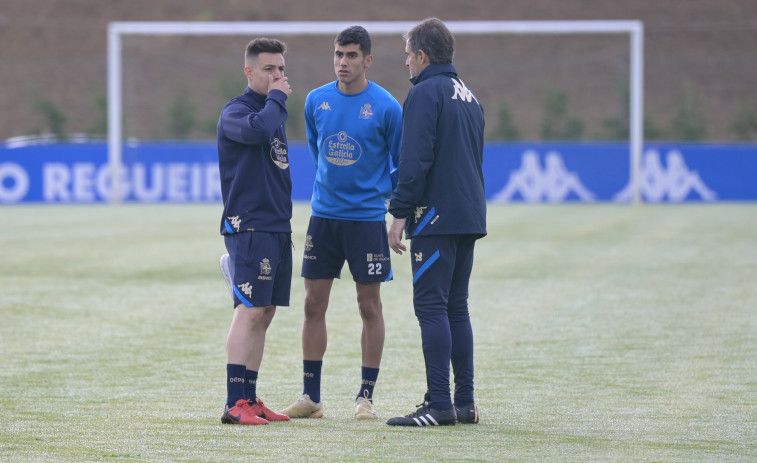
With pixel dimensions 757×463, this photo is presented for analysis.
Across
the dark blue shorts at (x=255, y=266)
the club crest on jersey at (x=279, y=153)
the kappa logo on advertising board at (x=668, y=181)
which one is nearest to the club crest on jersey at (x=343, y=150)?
the club crest on jersey at (x=279, y=153)

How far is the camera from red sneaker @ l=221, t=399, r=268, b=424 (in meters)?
5.80

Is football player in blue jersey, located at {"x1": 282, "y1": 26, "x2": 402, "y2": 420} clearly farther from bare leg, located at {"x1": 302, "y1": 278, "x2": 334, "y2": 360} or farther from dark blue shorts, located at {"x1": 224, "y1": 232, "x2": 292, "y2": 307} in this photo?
dark blue shorts, located at {"x1": 224, "y1": 232, "x2": 292, "y2": 307}

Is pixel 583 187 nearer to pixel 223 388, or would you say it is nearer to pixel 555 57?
pixel 223 388

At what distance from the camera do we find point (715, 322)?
9805mm

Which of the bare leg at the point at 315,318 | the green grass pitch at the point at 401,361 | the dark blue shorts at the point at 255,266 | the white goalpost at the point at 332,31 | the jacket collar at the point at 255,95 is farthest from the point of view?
the white goalpost at the point at 332,31

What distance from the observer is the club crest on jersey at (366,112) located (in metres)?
6.15

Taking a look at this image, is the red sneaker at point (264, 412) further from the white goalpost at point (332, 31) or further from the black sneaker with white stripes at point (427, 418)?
the white goalpost at point (332, 31)

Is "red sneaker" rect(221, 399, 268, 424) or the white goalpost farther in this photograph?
the white goalpost

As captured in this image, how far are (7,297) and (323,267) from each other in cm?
A: 589

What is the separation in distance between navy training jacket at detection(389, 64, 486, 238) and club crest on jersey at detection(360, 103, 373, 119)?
0.79ft

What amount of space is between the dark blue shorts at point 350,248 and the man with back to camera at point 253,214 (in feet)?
0.80

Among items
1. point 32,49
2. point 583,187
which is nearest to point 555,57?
point 32,49

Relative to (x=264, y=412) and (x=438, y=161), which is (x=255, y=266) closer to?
(x=264, y=412)

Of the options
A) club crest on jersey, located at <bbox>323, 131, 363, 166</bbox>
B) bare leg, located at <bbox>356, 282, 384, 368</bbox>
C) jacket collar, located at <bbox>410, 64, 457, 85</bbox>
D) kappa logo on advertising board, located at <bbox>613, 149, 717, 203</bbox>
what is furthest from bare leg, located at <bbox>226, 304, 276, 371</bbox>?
kappa logo on advertising board, located at <bbox>613, 149, 717, 203</bbox>
